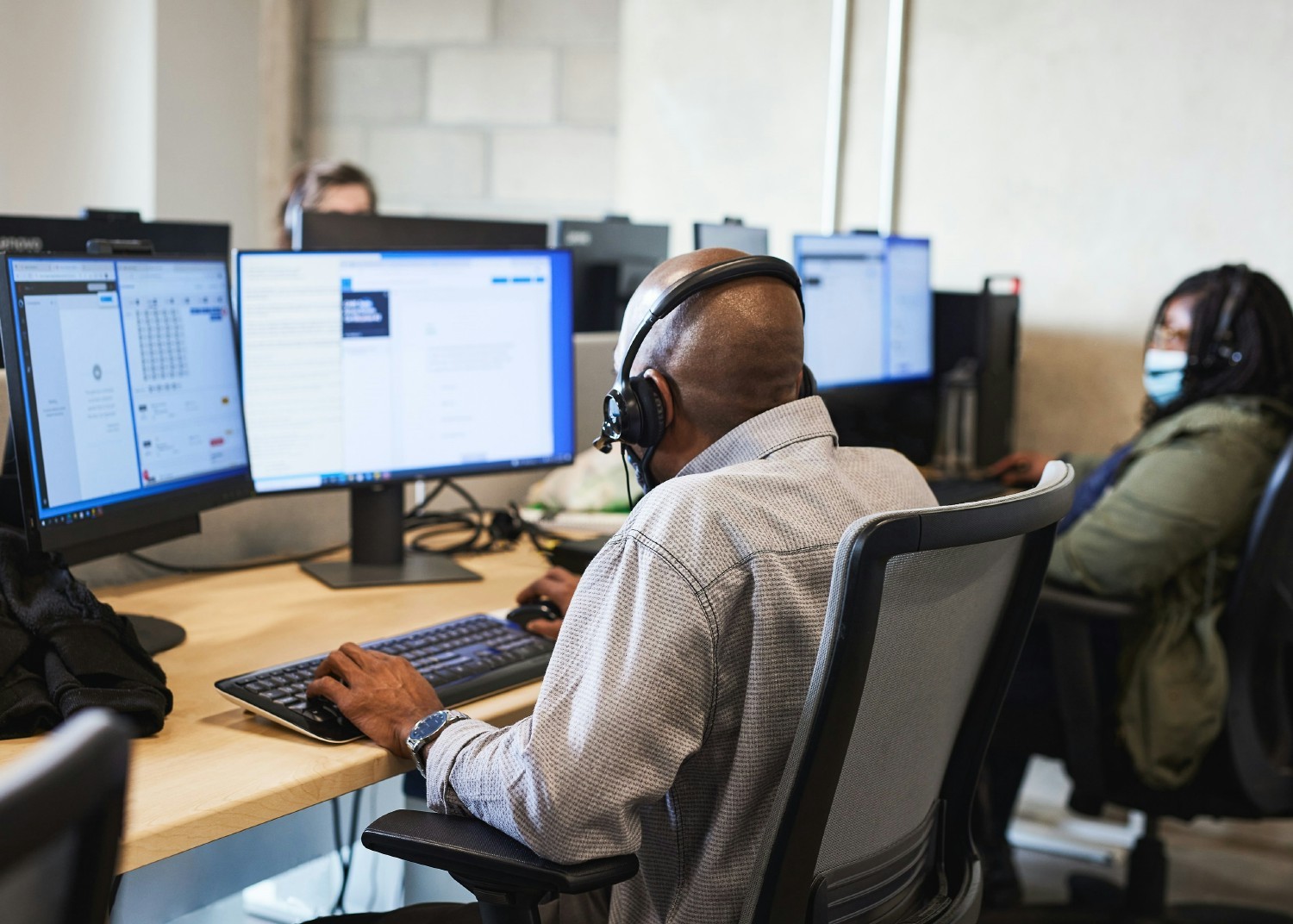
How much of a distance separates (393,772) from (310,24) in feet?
12.5

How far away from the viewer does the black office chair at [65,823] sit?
0.40 metres

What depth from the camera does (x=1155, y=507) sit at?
6.87 ft

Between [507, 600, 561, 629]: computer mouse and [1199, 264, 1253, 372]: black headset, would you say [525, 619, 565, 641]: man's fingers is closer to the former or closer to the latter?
[507, 600, 561, 629]: computer mouse

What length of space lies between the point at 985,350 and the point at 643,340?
6.54 feet

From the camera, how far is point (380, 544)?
6.05ft

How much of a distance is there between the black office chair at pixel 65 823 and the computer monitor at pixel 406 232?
164 centimetres

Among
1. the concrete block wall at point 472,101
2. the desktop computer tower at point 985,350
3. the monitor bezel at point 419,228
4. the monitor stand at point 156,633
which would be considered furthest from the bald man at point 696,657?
the concrete block wall at point 472,101

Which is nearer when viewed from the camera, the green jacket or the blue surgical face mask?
the green jacket

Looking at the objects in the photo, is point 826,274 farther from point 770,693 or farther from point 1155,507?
point 770,693

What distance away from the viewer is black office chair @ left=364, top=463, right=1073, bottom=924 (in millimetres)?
892

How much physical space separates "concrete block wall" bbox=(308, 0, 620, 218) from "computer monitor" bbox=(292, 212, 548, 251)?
1.45 meters

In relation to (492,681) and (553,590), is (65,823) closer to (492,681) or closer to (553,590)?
(492,681)

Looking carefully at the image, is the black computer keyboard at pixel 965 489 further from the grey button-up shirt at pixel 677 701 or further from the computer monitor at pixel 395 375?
the grey button-up shirt at pixel 677 701

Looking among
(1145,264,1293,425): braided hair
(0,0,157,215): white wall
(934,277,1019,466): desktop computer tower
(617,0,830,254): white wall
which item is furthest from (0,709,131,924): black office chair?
(0,0,157,215): white wall
